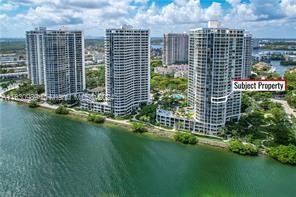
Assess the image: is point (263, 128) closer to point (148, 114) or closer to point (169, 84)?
point (148, 114)

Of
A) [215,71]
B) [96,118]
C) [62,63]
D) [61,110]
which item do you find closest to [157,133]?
[96,118]

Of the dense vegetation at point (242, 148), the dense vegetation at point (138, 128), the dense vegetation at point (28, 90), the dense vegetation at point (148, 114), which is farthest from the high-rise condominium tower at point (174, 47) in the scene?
the dense vegetation at point (242, 148)

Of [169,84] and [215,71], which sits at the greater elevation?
[215,71]

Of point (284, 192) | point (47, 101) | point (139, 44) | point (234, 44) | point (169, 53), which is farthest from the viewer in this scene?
point (169, 53)

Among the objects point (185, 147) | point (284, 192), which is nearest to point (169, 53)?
point (185, 147)

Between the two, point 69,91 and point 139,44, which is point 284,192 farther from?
point 69,91
